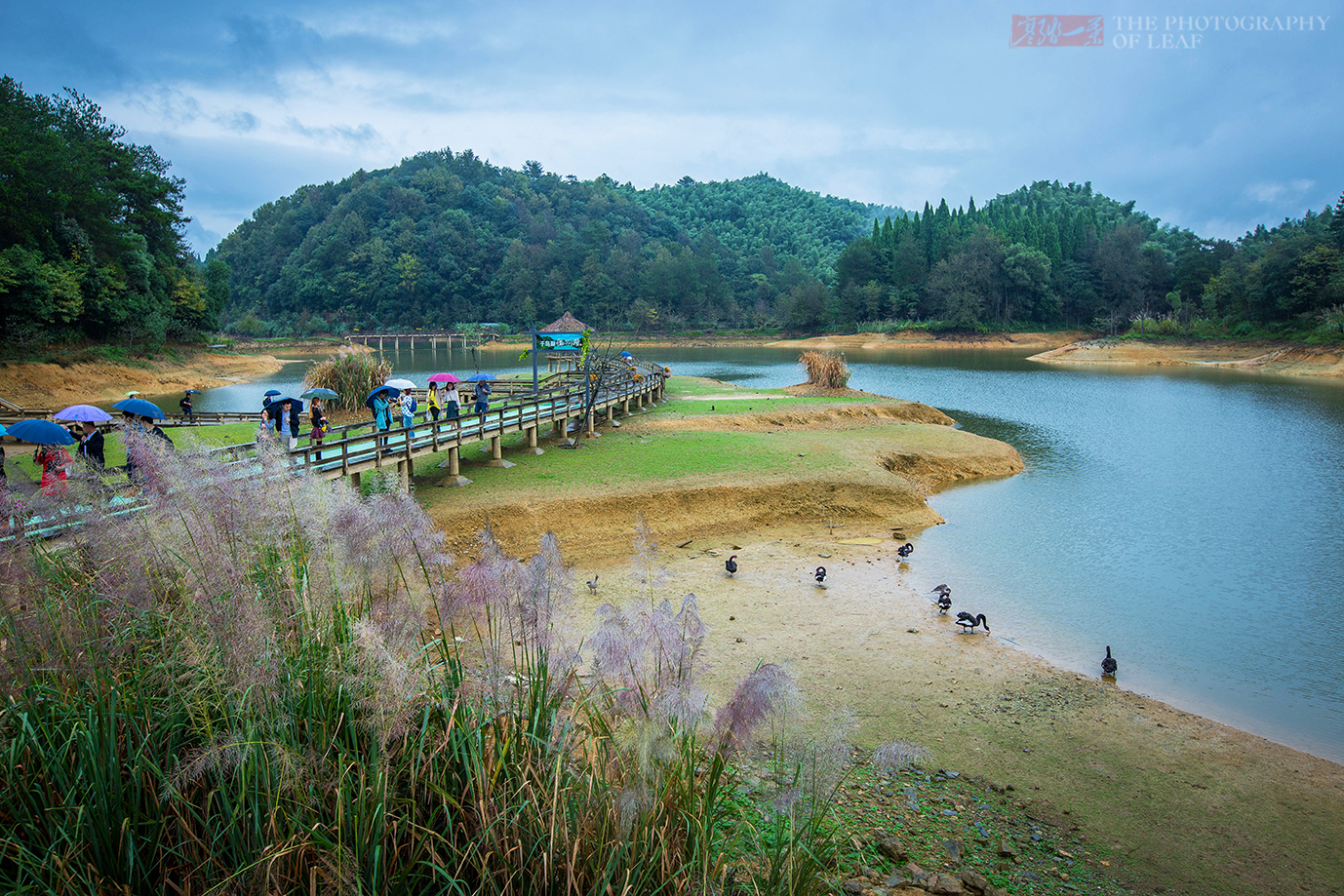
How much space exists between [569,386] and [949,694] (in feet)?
52.0

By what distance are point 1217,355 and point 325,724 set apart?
73947 millimetres

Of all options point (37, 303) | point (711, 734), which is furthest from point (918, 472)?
point (37, 303)

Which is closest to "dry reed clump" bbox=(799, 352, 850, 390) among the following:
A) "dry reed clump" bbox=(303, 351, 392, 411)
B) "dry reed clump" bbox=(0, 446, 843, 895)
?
"dry reed clump" bbox=(303, 351, 392, 411)

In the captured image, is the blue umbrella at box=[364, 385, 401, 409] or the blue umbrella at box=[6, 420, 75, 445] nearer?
the blue umbrella at box=[6, 420, 75, 445]

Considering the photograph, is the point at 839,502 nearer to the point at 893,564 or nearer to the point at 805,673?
the point at 893,564

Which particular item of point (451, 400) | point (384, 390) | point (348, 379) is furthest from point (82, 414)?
point (348, 379)

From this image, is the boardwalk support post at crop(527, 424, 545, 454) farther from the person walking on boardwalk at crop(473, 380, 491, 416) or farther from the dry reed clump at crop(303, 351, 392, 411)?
the dry reed clump at crop(303, 351, 392, 411)

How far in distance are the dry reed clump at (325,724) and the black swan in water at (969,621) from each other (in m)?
7.42

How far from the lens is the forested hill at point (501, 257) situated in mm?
99500

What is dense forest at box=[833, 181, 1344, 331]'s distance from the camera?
72062 mm

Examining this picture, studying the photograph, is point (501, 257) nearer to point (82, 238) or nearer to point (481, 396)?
point (82, 238)

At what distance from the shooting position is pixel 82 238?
120 feet

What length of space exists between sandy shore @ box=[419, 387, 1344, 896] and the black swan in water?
27 centimetres

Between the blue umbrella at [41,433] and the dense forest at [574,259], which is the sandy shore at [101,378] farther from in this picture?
the blue umbrella at [41,433]
